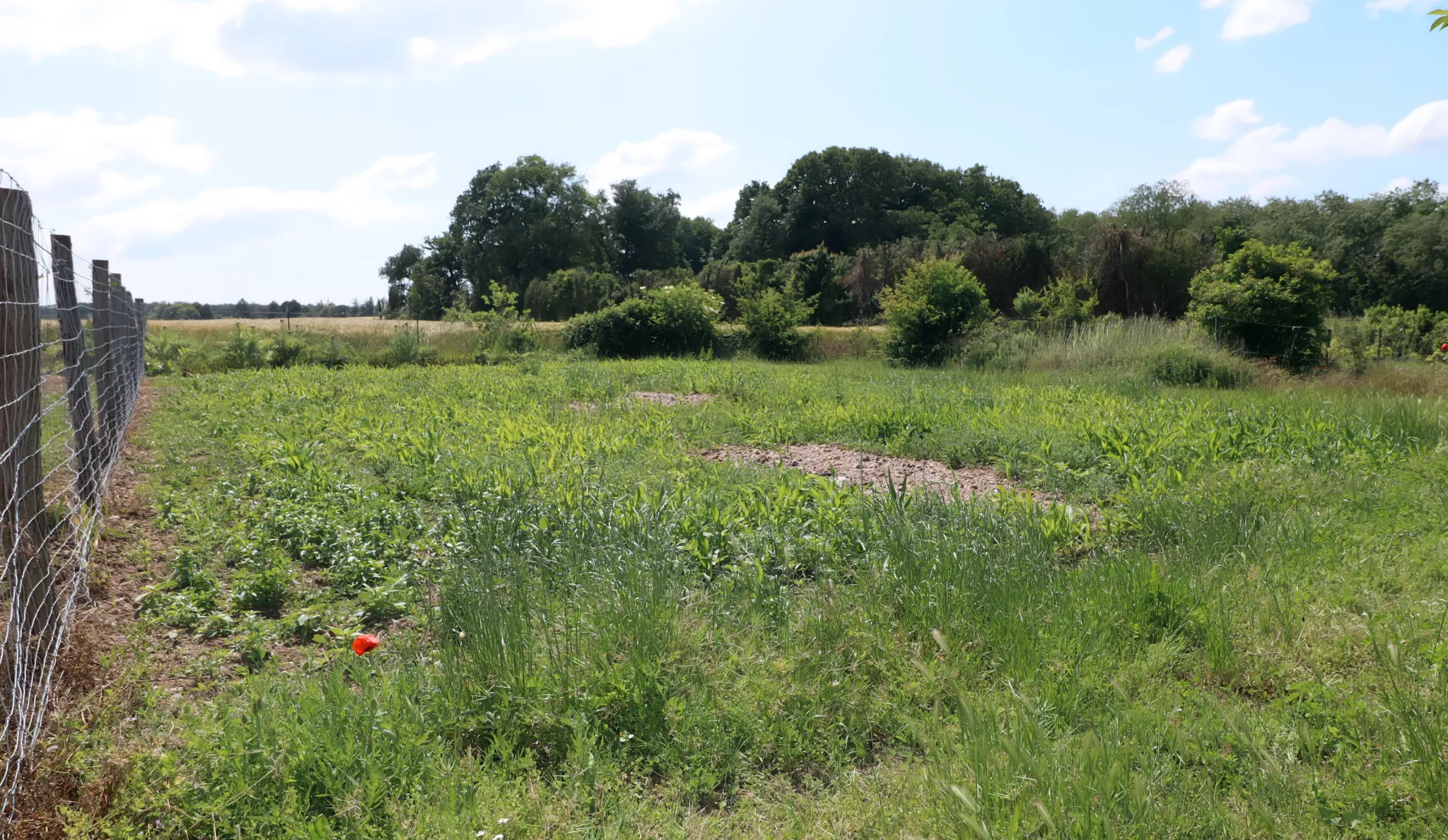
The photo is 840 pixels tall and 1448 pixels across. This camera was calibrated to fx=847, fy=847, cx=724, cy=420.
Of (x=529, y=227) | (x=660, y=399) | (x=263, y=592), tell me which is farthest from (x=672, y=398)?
(x=529, y=227)

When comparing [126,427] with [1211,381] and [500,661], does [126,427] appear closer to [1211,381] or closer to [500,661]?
[500,661]

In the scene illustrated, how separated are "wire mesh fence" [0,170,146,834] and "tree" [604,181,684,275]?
57.4m

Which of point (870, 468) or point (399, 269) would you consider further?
point (399, 269)

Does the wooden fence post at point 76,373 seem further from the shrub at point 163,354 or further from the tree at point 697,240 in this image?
the tree at point 697,240

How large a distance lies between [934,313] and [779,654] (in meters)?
17.8

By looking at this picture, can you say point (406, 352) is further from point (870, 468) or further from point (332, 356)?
point (870, 468)

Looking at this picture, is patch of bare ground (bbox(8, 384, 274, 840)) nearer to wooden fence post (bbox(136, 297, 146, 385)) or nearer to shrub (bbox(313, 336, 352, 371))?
wooden fence post (bbox(136, 297, 146, 385))

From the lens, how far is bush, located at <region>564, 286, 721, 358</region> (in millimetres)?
23359

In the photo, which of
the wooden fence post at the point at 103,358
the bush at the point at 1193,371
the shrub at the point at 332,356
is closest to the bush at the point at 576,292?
the shrub at the point at 332,356

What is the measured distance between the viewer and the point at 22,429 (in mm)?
3326

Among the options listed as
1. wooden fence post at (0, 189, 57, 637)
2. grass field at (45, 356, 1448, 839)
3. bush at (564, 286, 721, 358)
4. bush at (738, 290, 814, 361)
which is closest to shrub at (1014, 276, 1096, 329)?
bush at (738, 290, 814, 361)

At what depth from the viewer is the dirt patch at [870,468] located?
21.9ft

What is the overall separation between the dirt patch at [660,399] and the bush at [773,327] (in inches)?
394

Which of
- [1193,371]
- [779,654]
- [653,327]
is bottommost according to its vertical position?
[779,654]
